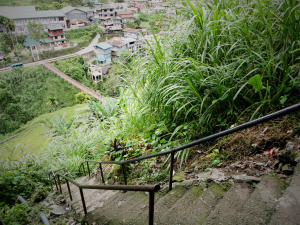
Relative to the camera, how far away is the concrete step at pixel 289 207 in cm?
70

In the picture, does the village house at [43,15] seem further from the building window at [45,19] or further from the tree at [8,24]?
the tree at [8,24]

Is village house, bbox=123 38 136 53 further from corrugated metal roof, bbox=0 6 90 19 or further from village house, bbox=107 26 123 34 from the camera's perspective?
corrugated metal roof, bbox=0 6 90 19

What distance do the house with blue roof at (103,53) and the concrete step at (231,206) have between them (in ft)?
47.9

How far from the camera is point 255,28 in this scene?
1646 millimetres

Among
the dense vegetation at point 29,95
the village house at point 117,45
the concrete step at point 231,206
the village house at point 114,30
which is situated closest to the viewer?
the concrete step at point 231,206

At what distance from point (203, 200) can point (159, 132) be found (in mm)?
988

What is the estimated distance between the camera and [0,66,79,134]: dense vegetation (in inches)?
406

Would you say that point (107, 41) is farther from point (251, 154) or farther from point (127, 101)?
point (251, 154)

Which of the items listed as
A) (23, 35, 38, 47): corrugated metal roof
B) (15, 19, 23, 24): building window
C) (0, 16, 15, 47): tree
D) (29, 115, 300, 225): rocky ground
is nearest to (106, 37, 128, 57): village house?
(23, 35, 38, 47): corrugated metal roof

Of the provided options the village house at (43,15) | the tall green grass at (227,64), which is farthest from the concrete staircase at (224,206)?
the village house at (43,15)

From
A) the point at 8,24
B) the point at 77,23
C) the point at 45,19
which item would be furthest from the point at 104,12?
the point at 8,24

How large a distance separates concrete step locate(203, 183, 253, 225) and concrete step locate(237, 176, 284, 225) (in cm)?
4

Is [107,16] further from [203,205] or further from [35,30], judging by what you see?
[203,205]

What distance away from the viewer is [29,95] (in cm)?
1176
